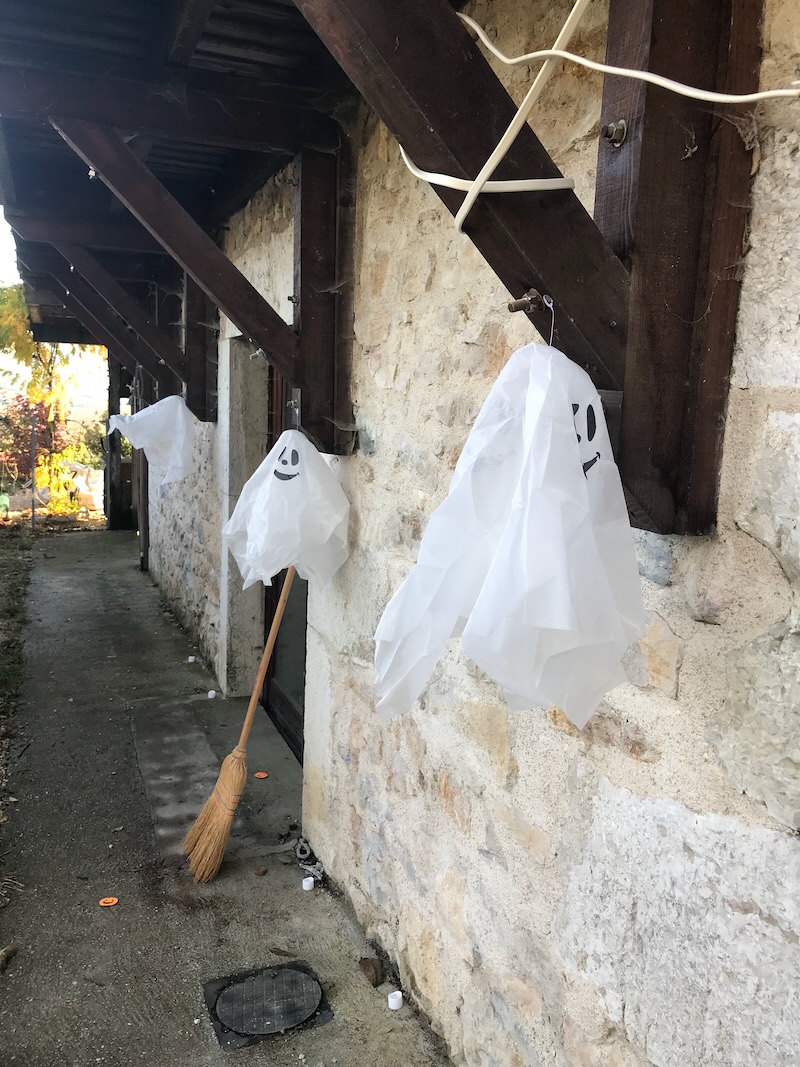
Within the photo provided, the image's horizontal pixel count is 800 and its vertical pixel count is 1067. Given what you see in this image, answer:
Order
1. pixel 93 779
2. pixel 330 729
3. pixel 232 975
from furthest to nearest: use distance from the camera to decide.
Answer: pixel 93 779 < pixel 330 729 < pixel 232 975

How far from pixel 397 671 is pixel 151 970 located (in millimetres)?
1854

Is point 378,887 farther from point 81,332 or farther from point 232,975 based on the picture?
point 81,332

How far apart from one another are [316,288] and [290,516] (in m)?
0.77

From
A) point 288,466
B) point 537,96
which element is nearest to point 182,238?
point 288,466

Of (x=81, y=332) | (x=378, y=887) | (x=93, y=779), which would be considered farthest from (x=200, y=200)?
(x=81, y=332)

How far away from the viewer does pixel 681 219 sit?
1180 mm

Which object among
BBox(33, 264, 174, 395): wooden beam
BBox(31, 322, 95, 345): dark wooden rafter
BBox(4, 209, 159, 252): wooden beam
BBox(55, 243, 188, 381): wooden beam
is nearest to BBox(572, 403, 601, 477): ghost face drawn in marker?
BBox(55, 243, 188, 381): wooden beam

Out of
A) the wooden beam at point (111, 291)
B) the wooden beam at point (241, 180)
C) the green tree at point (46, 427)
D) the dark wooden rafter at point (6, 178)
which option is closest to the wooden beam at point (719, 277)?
the wooden beam at point (241, 180)

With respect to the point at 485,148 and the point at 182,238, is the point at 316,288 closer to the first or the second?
the point at 182,238

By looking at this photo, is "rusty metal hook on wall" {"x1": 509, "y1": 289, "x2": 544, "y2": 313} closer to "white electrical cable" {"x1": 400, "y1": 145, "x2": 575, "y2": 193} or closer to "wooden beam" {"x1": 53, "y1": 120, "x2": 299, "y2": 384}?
"white electrical cable" {"x1": 400, "y1": 145, "x2": 575, "y2": 193}

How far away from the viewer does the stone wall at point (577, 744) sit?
1.18m

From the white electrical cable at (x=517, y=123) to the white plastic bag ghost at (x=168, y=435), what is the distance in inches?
162

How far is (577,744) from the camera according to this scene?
1624mm

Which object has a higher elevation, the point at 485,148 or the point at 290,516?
the point at 485,148
